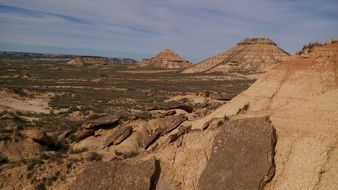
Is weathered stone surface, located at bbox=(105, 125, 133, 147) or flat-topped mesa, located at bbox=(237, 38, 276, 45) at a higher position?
flat-topped mesa, located at bbox=(237, 38, 276, 45)

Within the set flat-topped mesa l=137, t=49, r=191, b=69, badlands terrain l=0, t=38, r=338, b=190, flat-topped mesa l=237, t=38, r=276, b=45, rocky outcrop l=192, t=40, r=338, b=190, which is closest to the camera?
rocky outcrop l=192, t=40, r=338, b=190

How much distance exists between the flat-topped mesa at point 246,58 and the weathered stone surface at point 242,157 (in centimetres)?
10275

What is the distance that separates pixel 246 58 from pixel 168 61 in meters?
41.6

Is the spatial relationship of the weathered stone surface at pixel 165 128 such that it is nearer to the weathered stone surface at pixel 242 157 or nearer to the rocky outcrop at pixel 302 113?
the rocky outcrop at pixel 302 113

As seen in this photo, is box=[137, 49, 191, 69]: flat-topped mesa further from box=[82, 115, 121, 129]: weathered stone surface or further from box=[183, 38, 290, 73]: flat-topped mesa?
box=[82, 115, 121, 129]: weathered stone surface

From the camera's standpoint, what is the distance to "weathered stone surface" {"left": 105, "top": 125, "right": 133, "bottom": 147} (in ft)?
71.2

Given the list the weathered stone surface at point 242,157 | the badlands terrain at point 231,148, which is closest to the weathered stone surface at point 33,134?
the badlands terrain at point 231,148

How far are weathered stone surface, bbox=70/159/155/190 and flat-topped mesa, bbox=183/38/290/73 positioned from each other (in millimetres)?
103236

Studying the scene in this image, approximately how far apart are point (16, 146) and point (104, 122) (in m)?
5.72

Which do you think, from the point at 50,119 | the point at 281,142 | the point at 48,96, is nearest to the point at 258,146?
the point at 281,142

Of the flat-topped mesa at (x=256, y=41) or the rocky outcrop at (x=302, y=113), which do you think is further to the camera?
the flat-topped mesa at (x=256, y=41)

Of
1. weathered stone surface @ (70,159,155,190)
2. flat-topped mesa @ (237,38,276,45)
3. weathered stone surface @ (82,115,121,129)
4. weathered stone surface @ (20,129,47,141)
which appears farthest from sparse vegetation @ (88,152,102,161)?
flat-topped mesa @ (237,38,276,45)

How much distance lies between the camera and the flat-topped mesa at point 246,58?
11925cm

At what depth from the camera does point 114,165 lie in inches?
563
